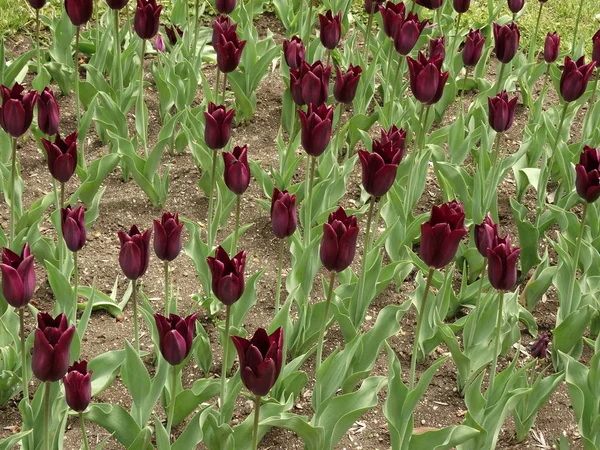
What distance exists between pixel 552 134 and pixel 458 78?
37.1 inches

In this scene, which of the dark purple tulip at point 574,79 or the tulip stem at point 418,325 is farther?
the dark purple tulip at point 574,79

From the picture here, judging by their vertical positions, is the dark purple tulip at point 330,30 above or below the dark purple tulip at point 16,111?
above

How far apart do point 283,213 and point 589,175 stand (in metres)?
0.88

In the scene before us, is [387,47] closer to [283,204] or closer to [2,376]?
[283,204]

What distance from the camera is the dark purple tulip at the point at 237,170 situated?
2840 millimetres

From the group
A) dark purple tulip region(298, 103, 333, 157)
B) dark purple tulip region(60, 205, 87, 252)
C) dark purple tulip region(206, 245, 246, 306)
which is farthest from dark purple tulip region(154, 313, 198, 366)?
dark purple tulip region(298, 103, 333, 157)

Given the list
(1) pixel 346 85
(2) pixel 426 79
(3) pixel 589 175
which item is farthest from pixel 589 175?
(1) pixel 346 85

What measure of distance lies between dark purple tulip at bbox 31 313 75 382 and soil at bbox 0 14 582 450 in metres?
0.73

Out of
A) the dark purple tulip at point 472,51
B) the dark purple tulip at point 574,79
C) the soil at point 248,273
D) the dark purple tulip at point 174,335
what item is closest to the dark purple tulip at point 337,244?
the dark purple tulip at point 174,335

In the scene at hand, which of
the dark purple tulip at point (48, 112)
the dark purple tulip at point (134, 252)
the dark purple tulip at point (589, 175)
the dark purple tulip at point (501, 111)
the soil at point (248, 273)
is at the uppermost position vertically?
the dark purple tulip at point (501, 111)

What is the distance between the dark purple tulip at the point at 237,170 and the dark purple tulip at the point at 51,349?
0.86m

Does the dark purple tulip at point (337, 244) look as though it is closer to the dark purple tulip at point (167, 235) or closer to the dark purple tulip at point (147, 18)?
the dark purple tulip at point (167, 235)

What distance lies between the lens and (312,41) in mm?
4938

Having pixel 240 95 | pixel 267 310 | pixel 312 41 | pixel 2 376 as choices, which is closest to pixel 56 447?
pixel 2 376
